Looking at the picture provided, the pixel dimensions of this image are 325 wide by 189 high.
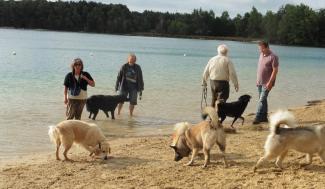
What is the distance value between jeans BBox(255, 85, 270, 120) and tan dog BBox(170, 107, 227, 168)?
12.8 ft

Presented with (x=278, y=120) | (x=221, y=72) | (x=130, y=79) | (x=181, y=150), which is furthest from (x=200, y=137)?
(x=130, y=79)

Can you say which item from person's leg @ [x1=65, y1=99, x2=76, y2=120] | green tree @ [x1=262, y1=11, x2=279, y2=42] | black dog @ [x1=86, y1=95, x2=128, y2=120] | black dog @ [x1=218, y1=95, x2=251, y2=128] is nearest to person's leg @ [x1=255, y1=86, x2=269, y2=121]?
black dog @ [x1=218, y1=95, x2=251, y2=128]

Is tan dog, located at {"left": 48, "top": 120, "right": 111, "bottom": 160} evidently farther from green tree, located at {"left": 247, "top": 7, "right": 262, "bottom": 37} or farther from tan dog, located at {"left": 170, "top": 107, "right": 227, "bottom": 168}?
green tree, located at {"left": 247, "top": 7, "right": 262, "bottom": 37}

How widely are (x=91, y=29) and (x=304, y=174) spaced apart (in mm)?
139799

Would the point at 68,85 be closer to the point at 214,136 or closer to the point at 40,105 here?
the point at 214,136

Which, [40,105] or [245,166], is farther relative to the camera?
[40,105]

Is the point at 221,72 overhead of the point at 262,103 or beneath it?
overhead

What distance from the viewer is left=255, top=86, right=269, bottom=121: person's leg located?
11.8 meters

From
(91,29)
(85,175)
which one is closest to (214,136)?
(85,175)

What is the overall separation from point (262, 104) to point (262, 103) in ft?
0.20

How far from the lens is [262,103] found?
1201cm

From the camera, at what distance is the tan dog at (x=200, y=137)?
773 cm

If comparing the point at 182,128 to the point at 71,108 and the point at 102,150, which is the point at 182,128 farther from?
the point at 71,108

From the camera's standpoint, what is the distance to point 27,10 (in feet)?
461
